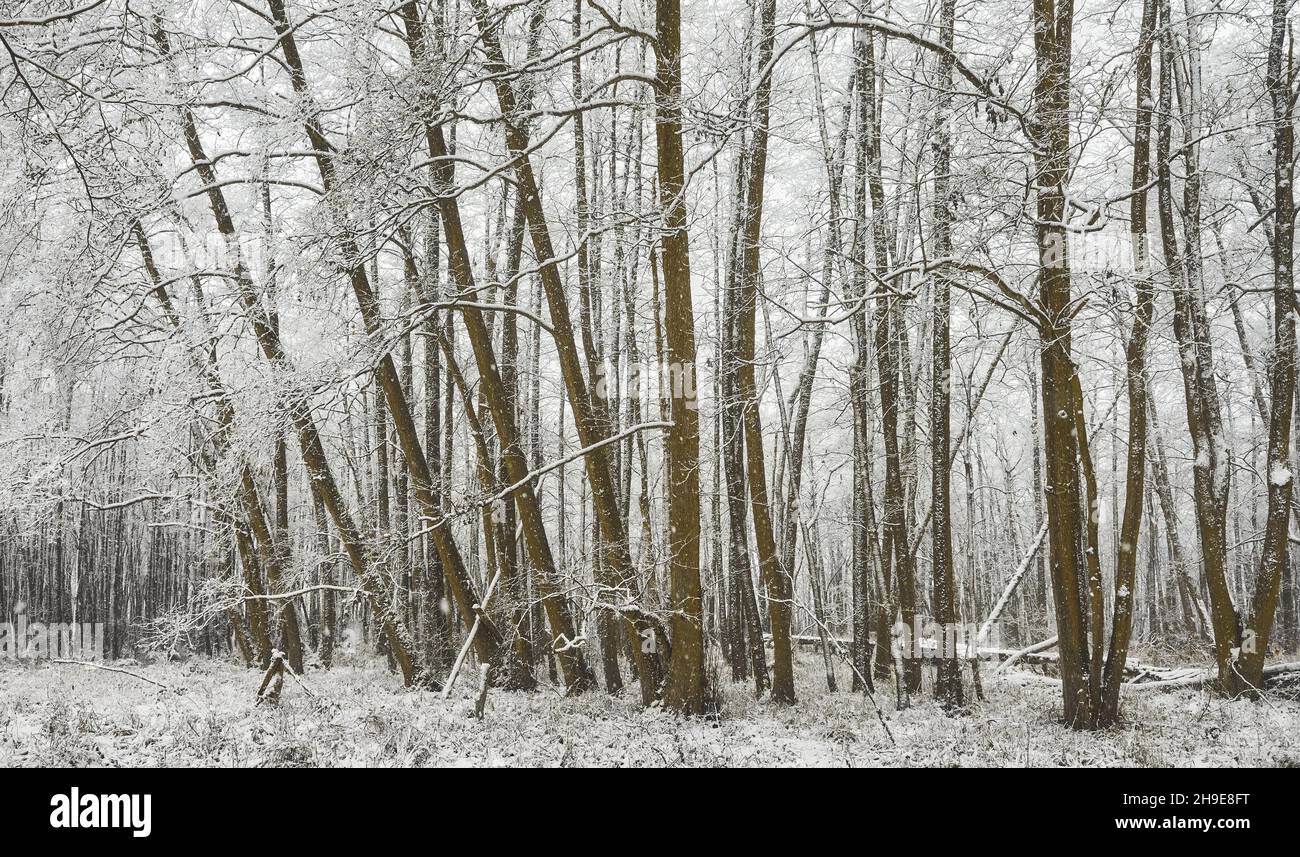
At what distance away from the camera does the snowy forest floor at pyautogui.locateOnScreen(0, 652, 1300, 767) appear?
7.08 meters

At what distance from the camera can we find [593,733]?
847 centimetres

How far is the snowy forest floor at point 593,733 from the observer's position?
7.08 meters

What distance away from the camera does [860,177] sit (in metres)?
11.9

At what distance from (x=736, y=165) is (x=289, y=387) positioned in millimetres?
7957
